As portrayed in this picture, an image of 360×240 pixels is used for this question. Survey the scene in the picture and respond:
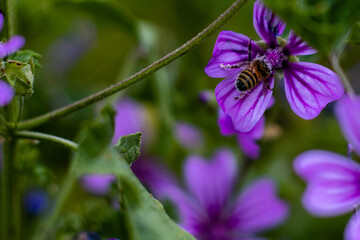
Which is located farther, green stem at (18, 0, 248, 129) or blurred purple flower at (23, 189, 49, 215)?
blurred purple flower at (23, 189, 49, 215)

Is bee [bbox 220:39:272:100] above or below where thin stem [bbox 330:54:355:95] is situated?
above

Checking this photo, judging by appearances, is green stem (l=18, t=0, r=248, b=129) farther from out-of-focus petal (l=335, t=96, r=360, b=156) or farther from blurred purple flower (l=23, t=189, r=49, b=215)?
blurred purple flower (l=23, t=189, r=49, b=215)

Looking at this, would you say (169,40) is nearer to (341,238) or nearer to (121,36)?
(121,36)

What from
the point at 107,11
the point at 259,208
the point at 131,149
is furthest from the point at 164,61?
the point at 259,208

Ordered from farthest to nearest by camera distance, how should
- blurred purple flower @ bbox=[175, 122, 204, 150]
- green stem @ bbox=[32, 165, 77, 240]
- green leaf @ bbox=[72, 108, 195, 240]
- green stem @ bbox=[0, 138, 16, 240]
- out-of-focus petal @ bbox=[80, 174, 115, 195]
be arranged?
blurred purple flower @ bbox=[175, 122, 204, 150] → out-of-focus petal @ bbox=[80, 174, 115, 195] → green stem @ bbox=[32, 165, 77, 240] → green stem @ bbox=[0, 138, 16, 240] → green leaf @ bbox=[72, 108, 195, 240]

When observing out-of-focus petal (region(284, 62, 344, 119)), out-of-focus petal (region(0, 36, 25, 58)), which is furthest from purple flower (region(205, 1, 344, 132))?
out-of-focus petal (region(0, 36, 25, 58))

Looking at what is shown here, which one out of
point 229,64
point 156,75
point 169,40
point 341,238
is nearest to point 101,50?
point 169,40

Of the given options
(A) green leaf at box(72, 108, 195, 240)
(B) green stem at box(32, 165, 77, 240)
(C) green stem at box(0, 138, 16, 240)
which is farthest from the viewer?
(B) green stem at box(32, 165, 77, 240)
